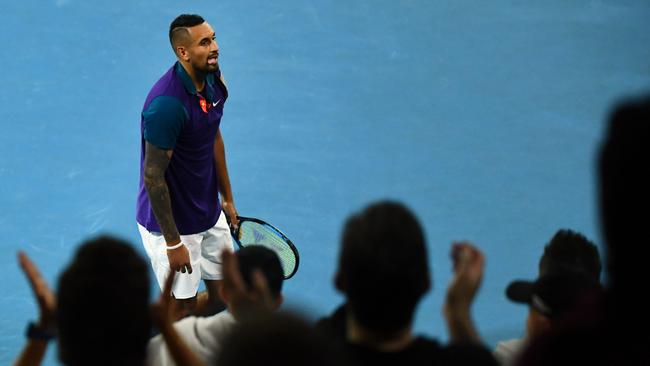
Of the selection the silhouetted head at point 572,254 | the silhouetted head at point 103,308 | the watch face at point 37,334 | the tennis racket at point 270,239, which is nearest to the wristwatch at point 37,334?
the watch face at point 37,334

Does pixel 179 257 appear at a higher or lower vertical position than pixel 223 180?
lower

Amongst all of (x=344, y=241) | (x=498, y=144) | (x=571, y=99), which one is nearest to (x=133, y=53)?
(x=498, y=144)

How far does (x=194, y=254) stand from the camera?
5062 millimetres

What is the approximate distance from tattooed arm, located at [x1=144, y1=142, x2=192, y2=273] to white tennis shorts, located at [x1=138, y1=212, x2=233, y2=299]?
182 millimetres

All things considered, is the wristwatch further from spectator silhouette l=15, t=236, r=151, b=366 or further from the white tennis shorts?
the white tennis shorts

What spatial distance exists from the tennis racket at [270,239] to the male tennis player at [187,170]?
0.08 meters

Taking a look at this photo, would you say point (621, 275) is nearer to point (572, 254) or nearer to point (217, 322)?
point (217, 322)

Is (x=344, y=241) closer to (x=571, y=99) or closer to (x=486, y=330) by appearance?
(x=486, y=330)

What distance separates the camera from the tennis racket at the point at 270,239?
16.1 feet

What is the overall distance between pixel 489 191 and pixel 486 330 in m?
1.34

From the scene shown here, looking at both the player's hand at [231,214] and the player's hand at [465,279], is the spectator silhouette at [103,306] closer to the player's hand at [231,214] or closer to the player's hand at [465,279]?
the player's hand at [465,279]

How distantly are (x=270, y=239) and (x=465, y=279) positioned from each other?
260 centimetres

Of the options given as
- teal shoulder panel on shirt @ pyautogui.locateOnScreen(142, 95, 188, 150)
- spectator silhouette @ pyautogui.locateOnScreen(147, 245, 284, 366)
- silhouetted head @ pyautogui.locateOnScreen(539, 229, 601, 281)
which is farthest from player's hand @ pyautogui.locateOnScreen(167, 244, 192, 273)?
silhouetted head @ pyautogui.locateOnScreen(539, 229, 601, 281)

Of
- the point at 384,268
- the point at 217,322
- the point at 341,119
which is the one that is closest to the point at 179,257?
the point at 217,322
